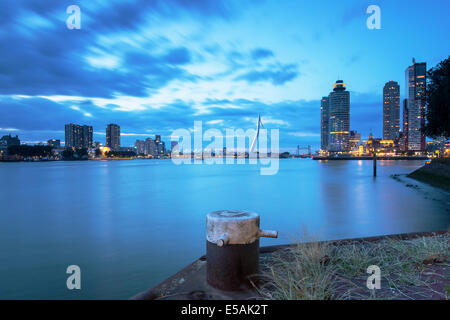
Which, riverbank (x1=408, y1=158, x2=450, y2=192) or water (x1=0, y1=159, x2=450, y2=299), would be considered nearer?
water (x1=0, y1=159, x2=450, y2=299)

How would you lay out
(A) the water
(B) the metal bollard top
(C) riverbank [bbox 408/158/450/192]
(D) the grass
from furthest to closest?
(C) riverbank [bbox 408/158/450/192] → (A) the water → (B) the metal bollard top → (D) the grass

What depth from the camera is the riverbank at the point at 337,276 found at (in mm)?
4152

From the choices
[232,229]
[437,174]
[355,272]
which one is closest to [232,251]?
[232,229]

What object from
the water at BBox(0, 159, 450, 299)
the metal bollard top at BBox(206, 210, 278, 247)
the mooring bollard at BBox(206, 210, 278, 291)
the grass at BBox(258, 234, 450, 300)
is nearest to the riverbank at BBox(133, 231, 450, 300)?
the grass at BBox(258, 234, 450, 300)

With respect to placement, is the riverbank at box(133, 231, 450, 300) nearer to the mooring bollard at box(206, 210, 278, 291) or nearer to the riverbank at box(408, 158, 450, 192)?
the mooring bollard at box(206, 210, 278, 291)

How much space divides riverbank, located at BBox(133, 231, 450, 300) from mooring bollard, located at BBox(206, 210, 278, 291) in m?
0.17

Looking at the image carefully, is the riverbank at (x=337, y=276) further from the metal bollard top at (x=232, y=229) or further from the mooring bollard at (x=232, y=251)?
the metal bollard top at (x=232, y=229)

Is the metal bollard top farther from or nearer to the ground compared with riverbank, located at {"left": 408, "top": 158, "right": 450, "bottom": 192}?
farther from the ground

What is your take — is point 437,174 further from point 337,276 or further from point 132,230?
point 337,276

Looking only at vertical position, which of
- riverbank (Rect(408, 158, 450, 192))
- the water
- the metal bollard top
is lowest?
the water

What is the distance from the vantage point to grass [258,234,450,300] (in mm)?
4129

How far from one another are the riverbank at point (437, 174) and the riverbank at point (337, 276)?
2693 centimetres

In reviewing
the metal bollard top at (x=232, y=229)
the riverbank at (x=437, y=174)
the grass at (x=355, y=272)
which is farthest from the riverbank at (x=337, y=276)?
the riverbank at (x=437, y=174)
